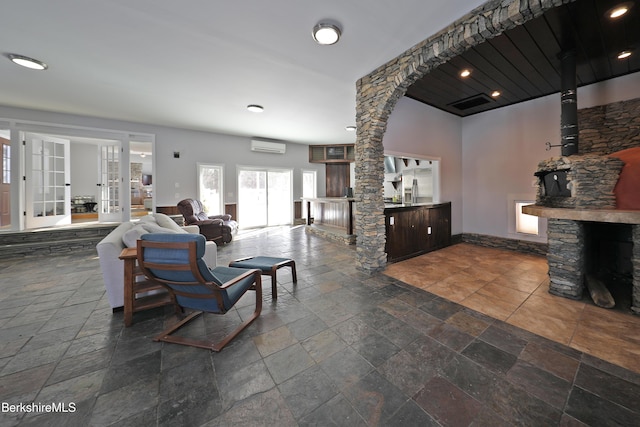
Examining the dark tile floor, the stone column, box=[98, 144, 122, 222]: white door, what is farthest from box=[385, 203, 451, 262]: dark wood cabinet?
box=[98, 144, 122, 222]: white door

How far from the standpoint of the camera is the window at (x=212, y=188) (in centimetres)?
660

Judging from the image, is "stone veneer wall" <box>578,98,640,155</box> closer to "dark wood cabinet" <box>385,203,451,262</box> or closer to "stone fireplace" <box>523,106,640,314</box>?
"stone fireplace" <box>523,106,640,314</box>

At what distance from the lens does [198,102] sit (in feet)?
14.2

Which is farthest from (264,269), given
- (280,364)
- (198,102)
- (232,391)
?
(198,102)

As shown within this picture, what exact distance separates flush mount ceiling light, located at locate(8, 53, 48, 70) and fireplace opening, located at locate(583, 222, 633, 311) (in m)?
7.24

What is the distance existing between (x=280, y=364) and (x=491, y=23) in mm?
3305

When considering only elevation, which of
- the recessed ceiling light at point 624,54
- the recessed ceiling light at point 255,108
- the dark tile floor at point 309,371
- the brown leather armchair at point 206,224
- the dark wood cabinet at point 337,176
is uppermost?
the recessed ceiling light at point 255,108

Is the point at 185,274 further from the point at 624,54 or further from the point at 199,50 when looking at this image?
the point at 624,54

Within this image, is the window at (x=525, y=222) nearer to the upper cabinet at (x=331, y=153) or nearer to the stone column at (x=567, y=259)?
the stone column at (x=567, y=259)

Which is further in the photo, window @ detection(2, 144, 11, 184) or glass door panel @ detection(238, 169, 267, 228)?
glass door panel @ detection(238, 169, 267, 228)

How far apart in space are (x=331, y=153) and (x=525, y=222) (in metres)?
5.88

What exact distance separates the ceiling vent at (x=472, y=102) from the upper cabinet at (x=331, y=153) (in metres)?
4.13

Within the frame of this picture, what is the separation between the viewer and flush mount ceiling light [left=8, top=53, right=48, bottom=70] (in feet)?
9.35

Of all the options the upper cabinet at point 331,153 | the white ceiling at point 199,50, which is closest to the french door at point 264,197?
the upper cabinet at point 331,153
